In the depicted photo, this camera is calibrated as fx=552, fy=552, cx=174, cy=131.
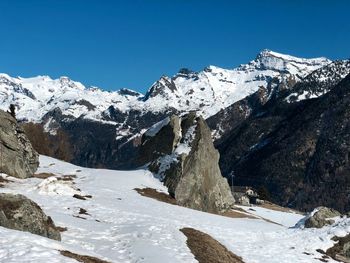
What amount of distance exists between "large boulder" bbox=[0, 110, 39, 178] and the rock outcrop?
17.6m

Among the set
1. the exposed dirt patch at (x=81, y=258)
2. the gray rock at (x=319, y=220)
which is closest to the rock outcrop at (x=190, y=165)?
the gray rock at (x=319, y=220)

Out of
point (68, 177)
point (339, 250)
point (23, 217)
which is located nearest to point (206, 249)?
point (23, 217)

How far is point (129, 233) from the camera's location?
35.7 meters

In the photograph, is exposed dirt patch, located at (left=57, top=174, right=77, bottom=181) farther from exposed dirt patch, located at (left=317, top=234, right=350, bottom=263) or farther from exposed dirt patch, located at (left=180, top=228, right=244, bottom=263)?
exposed dirt patch, located at (left=317, top=234, right=350, bottom=263)

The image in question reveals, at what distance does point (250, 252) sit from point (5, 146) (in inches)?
1172

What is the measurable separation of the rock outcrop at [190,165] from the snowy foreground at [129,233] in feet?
30.3

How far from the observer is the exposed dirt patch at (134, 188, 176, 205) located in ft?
207

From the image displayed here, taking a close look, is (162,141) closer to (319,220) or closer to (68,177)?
(68,177)

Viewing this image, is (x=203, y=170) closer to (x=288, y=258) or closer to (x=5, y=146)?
(x=5, y=146)

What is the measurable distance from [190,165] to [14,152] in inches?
921

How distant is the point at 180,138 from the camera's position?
78.8m

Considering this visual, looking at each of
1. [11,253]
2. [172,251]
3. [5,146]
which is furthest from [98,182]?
[11,253]

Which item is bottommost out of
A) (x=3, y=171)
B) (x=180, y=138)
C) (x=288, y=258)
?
(x=288, y=258)

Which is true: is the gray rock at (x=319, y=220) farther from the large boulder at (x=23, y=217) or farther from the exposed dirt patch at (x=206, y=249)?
the large boulder at (x=23, y=217)
